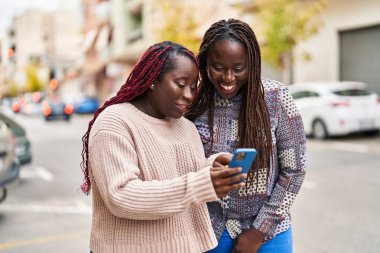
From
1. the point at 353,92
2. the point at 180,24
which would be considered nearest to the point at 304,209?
the point at 353,92

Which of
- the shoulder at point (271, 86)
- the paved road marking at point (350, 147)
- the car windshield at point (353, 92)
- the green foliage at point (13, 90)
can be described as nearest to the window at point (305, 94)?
the car windshield at point (353, 92)

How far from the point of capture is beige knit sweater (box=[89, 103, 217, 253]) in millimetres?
1537

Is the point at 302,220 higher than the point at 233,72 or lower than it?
lower

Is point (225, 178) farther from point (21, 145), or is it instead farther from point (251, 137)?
point (21, 145)

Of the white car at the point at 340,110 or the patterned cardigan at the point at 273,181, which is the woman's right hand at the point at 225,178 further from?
the white car at the point at 340,110

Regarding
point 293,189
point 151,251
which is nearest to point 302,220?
point 293,189

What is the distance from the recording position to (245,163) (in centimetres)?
149

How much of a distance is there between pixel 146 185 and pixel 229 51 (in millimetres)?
629

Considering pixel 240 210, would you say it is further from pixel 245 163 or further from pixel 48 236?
pixel 48 236

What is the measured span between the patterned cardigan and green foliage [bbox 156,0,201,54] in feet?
74.8

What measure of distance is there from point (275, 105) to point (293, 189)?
0.32 metres

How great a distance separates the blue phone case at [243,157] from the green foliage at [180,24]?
76.5 feet

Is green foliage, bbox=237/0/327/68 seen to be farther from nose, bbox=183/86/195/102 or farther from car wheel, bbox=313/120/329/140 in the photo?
nose, bbox=183/86/195/102

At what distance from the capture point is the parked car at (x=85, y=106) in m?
33.6
